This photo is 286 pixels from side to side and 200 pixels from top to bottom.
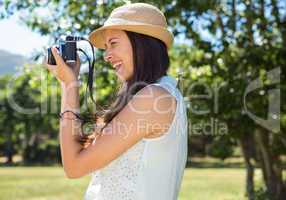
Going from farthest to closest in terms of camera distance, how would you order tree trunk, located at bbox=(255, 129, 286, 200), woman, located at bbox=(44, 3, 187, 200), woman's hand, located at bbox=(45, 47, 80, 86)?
tree trunk, located at bbox=(255, 129, 286, 200) → woman's hand, located at bbox=(45, 47, 80, 86) → woman, located at bbox=(44, 3, 187, 200)

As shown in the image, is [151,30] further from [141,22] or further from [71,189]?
[71,189]

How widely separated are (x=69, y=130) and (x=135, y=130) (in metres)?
0.25

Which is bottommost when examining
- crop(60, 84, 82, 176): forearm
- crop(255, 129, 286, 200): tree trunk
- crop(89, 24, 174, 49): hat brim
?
crop(255, 129, 286, 200): tree trunk

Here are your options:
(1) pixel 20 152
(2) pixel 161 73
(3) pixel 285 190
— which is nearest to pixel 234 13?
(3) pixel 285 190

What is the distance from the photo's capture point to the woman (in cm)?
→ 207

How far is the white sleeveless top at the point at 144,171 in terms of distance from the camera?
208cm

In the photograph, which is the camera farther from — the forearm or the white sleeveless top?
the white sleeveless top

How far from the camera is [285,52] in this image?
809 centimetres

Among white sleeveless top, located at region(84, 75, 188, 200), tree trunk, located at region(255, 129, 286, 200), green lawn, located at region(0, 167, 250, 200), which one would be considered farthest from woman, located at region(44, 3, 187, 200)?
green lawn, located at region(0, 167, 250, 200)

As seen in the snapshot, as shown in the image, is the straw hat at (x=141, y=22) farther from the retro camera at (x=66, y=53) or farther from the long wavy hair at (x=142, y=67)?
the retro camera at (x=66, y=53)

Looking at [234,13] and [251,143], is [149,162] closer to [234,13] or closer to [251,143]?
[234,13]

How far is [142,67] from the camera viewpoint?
7.20 feet

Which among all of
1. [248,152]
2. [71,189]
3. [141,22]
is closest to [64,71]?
[141,22]

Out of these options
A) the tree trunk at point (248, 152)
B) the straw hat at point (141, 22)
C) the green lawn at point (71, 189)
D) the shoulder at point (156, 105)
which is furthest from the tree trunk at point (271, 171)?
the shoulder at point (156, 105)
